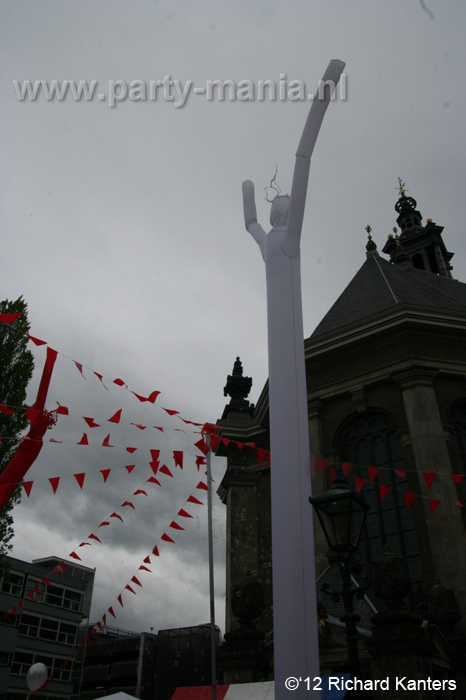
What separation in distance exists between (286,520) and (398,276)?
17.4m

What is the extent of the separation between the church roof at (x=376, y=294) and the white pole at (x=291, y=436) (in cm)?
949

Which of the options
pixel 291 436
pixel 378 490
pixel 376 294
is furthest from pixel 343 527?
pixel 376 294

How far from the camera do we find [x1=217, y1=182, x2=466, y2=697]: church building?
14.7 meters

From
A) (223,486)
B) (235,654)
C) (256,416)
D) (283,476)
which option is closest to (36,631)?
(223,486)

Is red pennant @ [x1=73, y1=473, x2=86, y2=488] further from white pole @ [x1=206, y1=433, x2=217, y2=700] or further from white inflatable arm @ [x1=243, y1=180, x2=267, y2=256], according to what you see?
white inflatable arm @ [x1=243, y1=180, x2=267, y2=256]

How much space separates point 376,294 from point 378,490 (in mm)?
8259

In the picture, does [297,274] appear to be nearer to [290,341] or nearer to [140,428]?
[290,341]

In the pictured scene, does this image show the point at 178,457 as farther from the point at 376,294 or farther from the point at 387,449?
the point at 376,294

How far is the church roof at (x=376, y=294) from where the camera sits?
69.3ft

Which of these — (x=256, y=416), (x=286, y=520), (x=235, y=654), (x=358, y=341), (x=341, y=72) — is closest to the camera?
(x=286, y=520)

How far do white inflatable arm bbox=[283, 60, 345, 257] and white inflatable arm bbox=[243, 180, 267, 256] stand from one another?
39.7 inches

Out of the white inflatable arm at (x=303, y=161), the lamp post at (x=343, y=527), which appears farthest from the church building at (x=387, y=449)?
the white inflatable arm at (x=303, y=161)

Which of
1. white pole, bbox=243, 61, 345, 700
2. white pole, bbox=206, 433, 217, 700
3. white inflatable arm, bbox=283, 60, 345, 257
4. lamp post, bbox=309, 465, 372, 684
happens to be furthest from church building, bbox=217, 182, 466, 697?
white inflatable arm, bbox=283, 60, 345, 257

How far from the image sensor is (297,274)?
34.7 feet
